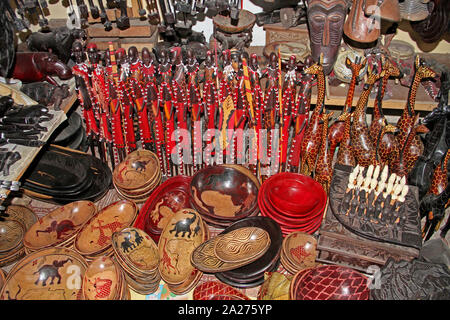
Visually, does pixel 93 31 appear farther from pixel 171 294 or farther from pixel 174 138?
pixel 171 294

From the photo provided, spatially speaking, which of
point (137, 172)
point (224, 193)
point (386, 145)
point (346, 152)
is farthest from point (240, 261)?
point (386, 145)

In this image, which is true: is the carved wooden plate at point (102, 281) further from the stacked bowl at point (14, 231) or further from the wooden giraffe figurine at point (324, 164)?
the wooden giraffe figurine at point (324, 164)

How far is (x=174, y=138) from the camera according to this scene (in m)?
2.65

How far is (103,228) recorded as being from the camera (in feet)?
7.57

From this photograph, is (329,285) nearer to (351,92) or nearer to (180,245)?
(180,245)

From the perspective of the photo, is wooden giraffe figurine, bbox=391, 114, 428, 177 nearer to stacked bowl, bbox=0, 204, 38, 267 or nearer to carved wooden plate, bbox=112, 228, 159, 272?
carved wooden plate, bbox=112, 228, 159, 272

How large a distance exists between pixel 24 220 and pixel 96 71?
1065 mm

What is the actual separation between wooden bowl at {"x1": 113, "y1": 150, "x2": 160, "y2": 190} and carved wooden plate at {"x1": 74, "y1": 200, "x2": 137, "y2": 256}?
0.14m

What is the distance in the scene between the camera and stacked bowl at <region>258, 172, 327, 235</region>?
7.33 ft

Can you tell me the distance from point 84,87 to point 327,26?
1.69 m

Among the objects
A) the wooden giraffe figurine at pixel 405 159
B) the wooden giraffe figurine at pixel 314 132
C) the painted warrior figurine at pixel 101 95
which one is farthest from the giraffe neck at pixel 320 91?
the painted warrior figurine at pixel 101 95

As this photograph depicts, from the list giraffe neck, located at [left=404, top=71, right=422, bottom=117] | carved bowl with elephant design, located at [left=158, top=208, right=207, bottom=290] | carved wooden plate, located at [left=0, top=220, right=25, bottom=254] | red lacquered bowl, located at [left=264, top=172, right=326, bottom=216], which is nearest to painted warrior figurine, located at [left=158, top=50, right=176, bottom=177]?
carved bowl with elephant design, located at [left=158, top=208, right=207, bottom=290]

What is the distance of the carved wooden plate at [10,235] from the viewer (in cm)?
224

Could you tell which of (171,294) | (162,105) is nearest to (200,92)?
(162,105)
